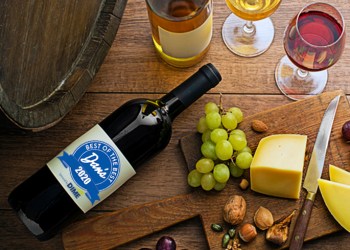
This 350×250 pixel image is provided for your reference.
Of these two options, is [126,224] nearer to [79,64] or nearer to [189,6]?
[79,64]

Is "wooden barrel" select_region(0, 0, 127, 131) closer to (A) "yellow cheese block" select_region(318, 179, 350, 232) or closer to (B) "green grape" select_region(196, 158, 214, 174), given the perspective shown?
(B) "green grape" select_region(196, 158, 214, 174)

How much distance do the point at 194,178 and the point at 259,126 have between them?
17 centimetres

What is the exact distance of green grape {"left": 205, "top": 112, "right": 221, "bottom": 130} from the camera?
113cm

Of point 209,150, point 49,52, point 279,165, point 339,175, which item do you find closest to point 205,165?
point 209,150

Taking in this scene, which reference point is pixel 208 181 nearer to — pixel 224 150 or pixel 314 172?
pixel 224 150

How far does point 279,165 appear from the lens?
1113mm

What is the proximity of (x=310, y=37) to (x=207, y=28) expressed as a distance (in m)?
0.20

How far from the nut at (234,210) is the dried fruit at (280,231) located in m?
0.06

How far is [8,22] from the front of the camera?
964 millimetres

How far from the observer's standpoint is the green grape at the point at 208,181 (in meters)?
1.13

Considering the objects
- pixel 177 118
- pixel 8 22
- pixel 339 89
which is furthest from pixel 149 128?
pixel 339 89

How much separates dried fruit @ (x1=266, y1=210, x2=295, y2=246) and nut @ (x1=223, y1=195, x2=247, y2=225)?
6 cm

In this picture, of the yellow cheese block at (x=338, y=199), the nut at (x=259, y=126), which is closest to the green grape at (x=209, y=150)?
the nut at (x=259, y=126)

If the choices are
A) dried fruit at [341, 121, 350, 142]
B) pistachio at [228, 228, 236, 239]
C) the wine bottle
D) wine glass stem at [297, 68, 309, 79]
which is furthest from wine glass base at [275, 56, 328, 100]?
pistachio at [228, 228, 236, 239]
